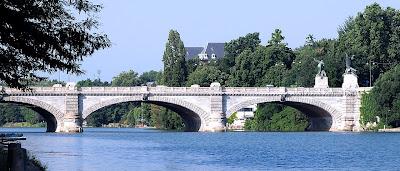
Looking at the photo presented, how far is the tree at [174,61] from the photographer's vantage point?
5512 inches

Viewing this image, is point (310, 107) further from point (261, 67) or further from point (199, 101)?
point (261, 67)

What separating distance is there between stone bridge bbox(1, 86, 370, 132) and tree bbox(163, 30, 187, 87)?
98.3ft

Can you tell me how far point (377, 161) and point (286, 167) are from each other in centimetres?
666

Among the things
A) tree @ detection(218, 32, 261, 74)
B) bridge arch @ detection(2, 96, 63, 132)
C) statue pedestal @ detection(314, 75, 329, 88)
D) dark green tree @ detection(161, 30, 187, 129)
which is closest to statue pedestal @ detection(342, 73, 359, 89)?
statue pedestal @ detection(314, 75, 329, 88)

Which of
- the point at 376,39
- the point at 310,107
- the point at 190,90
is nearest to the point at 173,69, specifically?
the point at 376,39

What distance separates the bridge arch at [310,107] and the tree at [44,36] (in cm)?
7902

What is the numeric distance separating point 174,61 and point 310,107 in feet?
151

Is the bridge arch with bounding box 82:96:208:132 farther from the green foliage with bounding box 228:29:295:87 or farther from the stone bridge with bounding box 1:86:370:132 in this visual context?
the green foliage with bounding box 228:29:295:87

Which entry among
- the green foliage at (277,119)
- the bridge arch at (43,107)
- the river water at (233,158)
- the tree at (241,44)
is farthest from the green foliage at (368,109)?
the tree at (241,44)

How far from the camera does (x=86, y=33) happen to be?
23766 millimetres

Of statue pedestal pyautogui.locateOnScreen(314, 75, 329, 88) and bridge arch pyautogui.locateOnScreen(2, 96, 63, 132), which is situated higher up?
statue pedestal pyautogui.locateOnScreen(314, 75, 329, 88)

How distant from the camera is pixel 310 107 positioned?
10706 cm

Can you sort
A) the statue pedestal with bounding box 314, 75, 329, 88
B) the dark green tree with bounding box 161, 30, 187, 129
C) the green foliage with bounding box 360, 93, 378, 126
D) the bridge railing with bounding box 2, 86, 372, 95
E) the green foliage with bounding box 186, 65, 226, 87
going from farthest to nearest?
the green foliage with bounding box 186, 65, 226, 87, the dark green tree with bounding box 161, 30, 187, 129, the statue pedestal with bounding box 314, 75, 329, 88, the green foliage with bounding box 360, 93, 378, 126, the bridge railing with bounding box 2, 86, 372, 95

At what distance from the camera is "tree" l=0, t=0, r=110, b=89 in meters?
22.4
